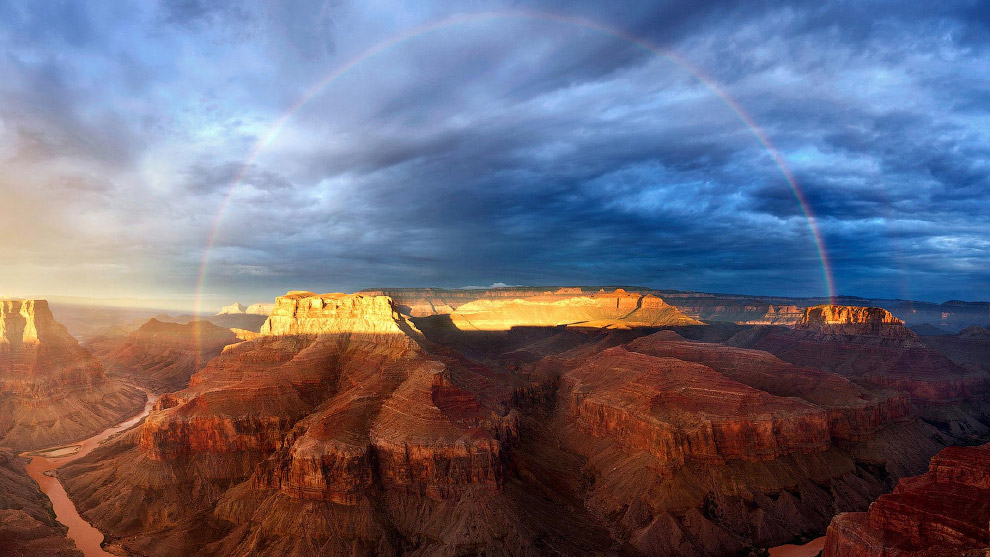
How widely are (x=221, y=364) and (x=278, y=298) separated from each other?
1998 centimetres

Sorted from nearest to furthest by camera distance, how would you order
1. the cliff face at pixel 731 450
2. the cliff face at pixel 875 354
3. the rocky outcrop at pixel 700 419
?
the cliff face at pixel 731 450, the rocky outcrop at pixel 700 419, the cliff face at pixel 875 354

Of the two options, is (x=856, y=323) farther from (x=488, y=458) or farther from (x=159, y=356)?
(x=159, y=356)

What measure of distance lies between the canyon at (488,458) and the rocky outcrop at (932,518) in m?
0.19

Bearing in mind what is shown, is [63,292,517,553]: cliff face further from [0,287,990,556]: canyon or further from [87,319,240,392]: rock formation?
[87,319,240,392]: rock formation

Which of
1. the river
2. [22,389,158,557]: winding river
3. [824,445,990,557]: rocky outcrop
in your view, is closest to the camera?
[824,445,990,557]: rocky outcrop

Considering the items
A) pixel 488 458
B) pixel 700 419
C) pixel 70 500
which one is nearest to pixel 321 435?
pixel 488 458

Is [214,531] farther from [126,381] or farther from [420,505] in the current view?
[126,381]

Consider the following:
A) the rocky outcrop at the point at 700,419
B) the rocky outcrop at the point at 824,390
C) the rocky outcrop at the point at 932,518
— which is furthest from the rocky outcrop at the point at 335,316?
the rocky outcrop at the point at 932,518

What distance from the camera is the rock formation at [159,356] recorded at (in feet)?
516

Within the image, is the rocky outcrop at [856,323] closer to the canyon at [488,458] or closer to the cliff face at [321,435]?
the canyon at [488,458]

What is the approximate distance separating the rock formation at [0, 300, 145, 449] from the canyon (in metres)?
29.4

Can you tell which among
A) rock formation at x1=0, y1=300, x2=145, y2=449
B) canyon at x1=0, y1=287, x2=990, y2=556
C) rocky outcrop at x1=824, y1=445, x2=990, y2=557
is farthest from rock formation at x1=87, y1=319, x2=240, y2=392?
rocky outcrop at x1=824, y1=445, x2=990, y2=557

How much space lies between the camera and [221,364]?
85.1 m

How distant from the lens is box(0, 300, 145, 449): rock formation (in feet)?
322
